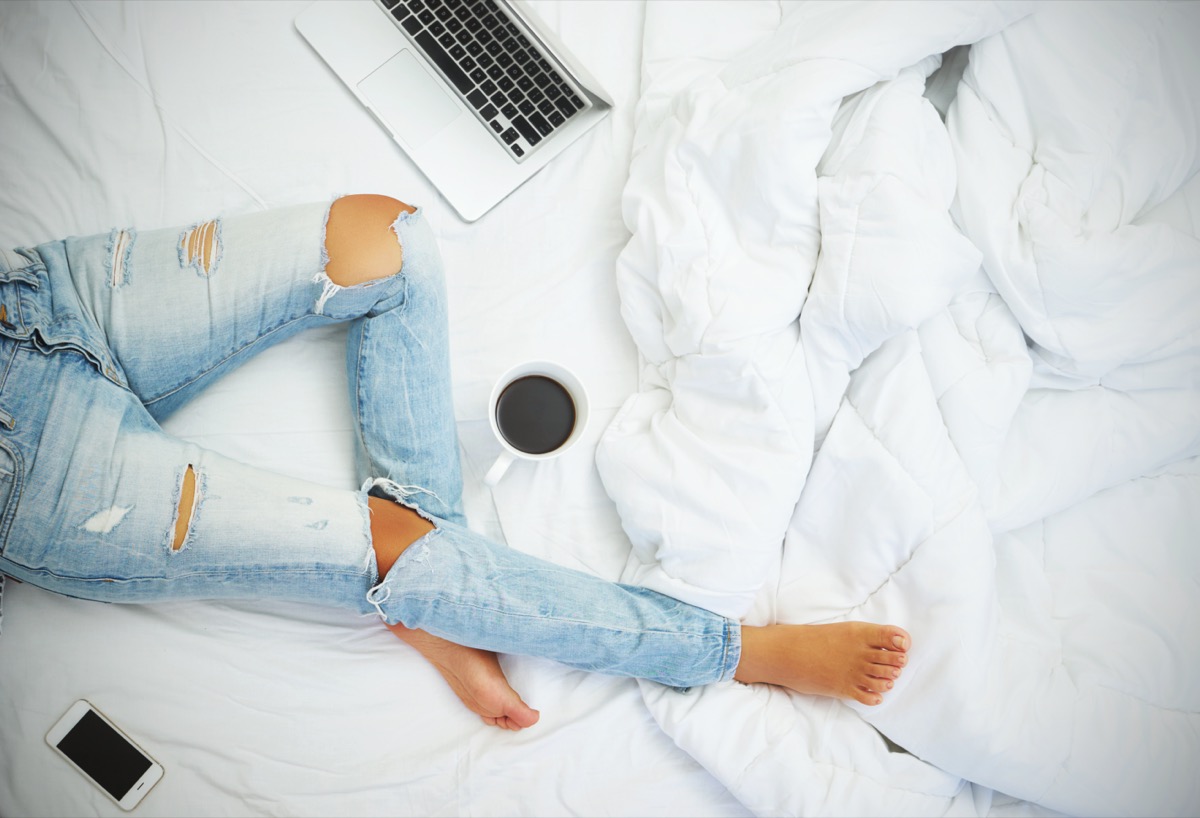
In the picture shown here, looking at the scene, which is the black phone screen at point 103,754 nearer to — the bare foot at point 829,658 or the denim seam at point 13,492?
the denim seam at point 13,492

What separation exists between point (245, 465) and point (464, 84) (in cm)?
50

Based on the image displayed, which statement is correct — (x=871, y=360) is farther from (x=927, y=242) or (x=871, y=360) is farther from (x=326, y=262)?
(x=326, y=262)

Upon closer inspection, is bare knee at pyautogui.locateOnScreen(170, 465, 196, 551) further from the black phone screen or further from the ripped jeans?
the black phone screen

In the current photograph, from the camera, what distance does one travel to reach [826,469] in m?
0.80

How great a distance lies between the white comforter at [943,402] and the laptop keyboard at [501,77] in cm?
15

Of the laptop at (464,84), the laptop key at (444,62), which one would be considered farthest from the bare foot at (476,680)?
the laptop key at (444,62)

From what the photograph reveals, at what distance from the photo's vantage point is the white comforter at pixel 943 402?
0.74 metres

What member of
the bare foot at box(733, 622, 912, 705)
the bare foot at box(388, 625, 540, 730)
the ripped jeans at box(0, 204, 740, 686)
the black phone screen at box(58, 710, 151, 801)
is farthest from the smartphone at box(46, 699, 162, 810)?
the bare foot at box(733, 622, 912, 705)

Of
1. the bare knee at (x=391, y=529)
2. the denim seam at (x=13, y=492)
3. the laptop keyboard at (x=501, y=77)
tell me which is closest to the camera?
the denim seam at (x=13, y=492)

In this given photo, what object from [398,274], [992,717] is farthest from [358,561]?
[992,717]

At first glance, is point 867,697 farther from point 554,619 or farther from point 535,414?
point 535,414

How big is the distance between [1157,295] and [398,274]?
0.81 metres

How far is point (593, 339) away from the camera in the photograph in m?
0.88

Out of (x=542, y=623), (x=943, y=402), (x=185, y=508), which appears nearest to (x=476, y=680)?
(x=542, y=623)
